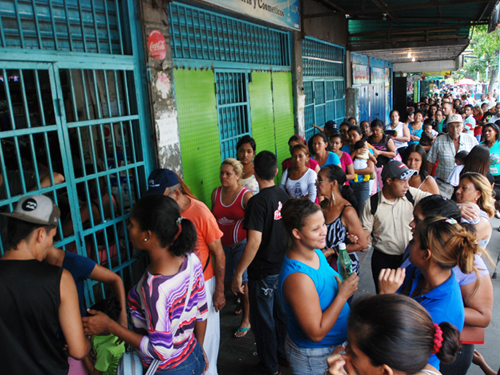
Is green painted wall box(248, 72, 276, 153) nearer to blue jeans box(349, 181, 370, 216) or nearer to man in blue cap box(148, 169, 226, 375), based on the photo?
blue jeans box(349, 181, 370, 216)

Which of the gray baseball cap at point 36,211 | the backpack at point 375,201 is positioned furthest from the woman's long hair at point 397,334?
the backpack at point 375,201

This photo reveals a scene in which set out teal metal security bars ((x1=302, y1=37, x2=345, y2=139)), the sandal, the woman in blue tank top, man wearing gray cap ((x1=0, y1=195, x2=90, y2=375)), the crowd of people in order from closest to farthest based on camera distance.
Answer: the crowd of people → man wearing gray cap ((x1=0, y1=195, x2=90, y2=375)) → the woman in blue tank top → the sandal → teal metal security bars ((x1=302, y1=37, x2=345, y2=139))

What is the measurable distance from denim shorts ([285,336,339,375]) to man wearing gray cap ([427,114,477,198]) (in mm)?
4545

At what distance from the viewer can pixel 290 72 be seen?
7.68 meters

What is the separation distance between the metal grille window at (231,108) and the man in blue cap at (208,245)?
2.19 m

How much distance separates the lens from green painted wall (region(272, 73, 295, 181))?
711cm

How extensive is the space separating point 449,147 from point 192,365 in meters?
5.45

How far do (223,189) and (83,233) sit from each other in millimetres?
1514

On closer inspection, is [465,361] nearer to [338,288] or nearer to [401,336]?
[338,288]

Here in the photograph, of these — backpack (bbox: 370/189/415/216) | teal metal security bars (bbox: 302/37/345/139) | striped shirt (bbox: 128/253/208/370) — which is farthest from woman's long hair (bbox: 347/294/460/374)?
teal metal security bars (bbox: 302/37/345/139)

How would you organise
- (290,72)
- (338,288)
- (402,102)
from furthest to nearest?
(402,102) < (290,72) < (338,288)

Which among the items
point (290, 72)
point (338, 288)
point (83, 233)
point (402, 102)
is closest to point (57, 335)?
point (83, 233)

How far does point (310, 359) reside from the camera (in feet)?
7.88

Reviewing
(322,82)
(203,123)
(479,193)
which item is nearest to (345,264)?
(479,193)
